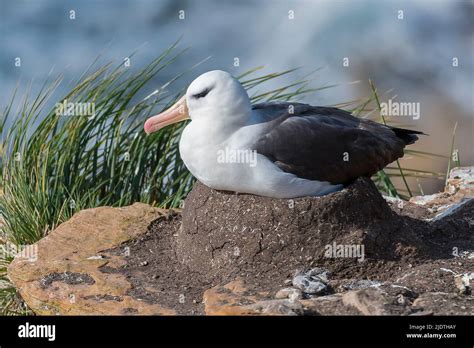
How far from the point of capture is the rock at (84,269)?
5.38m

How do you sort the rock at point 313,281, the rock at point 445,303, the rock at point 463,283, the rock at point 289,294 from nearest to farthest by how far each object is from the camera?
the rock at point 445,303, the rock at point 289,294, the rock at point 313,281, the rock at point 463,283

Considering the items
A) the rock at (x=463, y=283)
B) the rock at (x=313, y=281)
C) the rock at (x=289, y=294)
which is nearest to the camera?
the rock at (x=289, y=294)

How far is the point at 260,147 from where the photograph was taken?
17.5ft

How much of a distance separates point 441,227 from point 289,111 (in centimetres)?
159

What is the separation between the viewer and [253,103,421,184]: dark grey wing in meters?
5.40

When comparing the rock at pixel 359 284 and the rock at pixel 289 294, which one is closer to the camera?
the rock at pixel 289 294

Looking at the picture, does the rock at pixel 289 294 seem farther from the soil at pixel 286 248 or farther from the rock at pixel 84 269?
the rock at pixel 84 269

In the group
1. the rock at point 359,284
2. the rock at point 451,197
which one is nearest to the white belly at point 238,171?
the rock at point 359,284

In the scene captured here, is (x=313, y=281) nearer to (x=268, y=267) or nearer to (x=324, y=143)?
(x=268, y=267)

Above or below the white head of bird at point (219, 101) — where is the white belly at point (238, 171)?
below

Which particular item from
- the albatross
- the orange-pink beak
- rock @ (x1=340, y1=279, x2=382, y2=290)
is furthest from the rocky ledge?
the orange-pink beak

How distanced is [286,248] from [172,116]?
46.4 inches

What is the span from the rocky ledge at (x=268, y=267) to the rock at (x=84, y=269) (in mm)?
11
